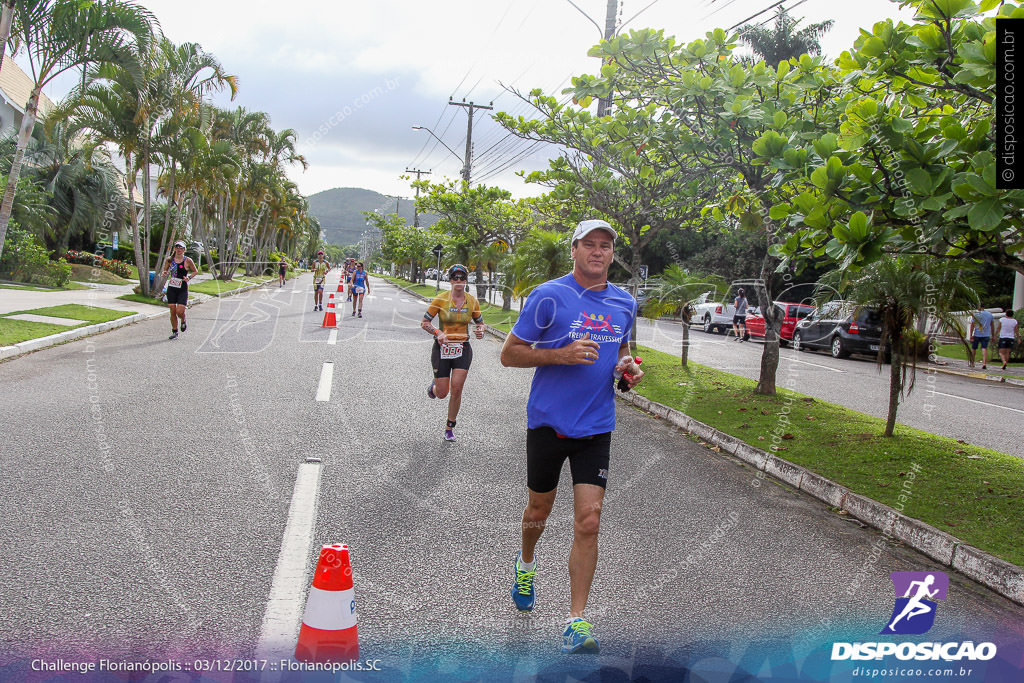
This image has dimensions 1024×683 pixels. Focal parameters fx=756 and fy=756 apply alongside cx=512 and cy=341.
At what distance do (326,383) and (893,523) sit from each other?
731 centimetres

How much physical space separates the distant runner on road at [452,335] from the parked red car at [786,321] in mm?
18937

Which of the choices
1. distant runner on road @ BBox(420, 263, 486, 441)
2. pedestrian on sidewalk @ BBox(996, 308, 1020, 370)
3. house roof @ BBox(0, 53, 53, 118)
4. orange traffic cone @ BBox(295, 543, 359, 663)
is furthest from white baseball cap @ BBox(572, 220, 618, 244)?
house roof @ BBox(0, 53, 53, 118)

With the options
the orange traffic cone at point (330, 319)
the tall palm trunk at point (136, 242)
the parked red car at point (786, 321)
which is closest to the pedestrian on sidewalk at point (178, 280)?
the orange traffic cone at point (330, 319)

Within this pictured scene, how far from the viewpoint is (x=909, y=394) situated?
8.30 metres

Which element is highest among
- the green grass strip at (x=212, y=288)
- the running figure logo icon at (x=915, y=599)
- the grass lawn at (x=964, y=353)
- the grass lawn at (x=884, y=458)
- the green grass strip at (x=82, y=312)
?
the grass lawn at (x=964, y=353)

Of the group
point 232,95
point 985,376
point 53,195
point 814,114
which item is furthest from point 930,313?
point 53,195

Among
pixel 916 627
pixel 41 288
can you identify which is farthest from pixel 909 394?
pixel 41 288

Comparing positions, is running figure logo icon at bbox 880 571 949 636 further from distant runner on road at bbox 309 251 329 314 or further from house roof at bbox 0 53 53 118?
house roof at bbox 0 53 53 118

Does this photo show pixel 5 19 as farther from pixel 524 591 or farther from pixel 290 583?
pixel 524 591

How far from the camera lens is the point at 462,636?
3.49m

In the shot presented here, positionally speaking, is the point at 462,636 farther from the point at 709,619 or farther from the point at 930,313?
the point at 930,313

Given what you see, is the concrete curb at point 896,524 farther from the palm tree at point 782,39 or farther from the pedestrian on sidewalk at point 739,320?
the palm tree at point 782,39

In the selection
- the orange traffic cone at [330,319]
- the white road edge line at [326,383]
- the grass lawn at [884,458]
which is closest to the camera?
the grass lawn at [884,458]

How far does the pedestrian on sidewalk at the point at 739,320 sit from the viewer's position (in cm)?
2726
